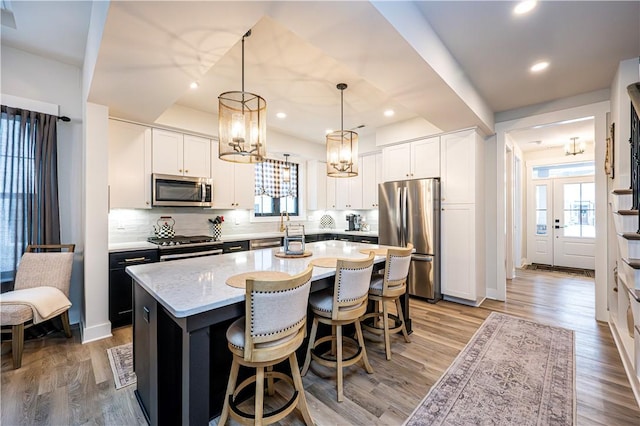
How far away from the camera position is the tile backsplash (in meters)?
3.66

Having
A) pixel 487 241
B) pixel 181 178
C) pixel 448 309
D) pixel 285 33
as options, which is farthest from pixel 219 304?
pixel 487 241

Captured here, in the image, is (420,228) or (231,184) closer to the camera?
(420,228)

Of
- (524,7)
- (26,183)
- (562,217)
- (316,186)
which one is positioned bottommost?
(562,217)

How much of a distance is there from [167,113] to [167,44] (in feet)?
7.17

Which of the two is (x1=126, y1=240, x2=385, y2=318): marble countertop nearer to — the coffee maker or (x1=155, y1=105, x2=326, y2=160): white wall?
(x1=155, y1=105, x2=326, y2=160): white wall

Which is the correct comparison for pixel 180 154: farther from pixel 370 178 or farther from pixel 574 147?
pixel 574 147

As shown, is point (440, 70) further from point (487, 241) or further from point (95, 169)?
point (95, 169)

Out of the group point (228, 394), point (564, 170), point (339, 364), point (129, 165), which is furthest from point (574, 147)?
point (129, 165)

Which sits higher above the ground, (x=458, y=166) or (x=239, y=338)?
(x=458, y=166)

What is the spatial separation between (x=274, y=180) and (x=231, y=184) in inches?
46.9

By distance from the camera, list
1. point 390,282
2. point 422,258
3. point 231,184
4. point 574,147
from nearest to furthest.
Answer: point 390,282 < point 422,258 < point 231,184 < point 574,147

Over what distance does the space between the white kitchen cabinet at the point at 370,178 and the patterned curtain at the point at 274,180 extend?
147 cm

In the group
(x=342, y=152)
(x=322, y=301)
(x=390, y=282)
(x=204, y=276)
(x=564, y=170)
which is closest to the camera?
(x=204, y=276)

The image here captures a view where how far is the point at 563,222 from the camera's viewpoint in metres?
→ 6.41
